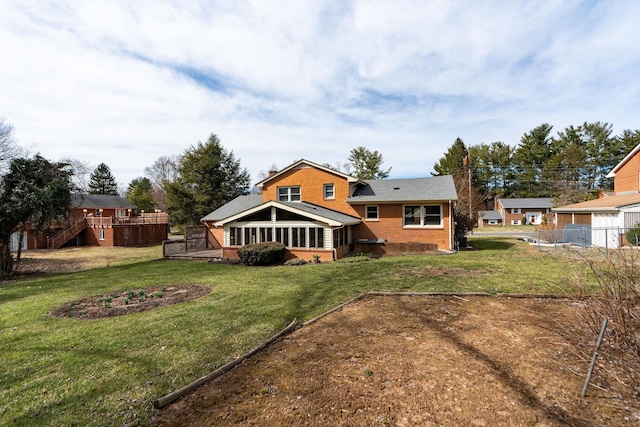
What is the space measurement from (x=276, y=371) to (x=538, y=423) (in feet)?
10.7

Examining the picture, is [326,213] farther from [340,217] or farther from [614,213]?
[614,213]

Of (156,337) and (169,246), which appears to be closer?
(156,337)

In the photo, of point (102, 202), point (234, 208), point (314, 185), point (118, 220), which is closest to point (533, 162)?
point (314, 185)

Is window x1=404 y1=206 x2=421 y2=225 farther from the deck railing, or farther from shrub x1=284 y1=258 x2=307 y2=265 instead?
the deck railing

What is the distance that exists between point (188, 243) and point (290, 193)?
8.31m

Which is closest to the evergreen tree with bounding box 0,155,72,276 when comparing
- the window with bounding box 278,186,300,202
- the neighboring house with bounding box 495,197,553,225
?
the window with bounding box 278,186,300,202

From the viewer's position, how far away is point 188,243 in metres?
22.3

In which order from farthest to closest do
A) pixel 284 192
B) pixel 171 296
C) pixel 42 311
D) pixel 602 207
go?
pixel 284 192
pixel 602 207
pixel 171 296
pixel 42 311

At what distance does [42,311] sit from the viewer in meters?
8.12

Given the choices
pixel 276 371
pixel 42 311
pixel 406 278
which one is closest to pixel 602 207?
pixel 406 278

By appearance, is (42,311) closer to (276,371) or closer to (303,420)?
(276,371)

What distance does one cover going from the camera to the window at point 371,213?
20.5 meters

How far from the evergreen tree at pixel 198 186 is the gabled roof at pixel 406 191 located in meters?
23.3

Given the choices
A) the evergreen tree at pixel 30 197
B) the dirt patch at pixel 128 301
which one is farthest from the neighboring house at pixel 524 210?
the evergreen tree at pixel 30 197
